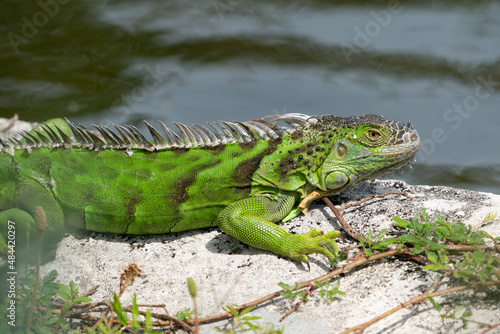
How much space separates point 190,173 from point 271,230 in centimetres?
113

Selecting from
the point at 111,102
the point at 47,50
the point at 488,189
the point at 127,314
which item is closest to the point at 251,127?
the point at 127,314

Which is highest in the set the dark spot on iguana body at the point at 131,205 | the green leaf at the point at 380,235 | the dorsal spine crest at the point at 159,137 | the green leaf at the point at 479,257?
the dorsal spine crest at the point at 159,137

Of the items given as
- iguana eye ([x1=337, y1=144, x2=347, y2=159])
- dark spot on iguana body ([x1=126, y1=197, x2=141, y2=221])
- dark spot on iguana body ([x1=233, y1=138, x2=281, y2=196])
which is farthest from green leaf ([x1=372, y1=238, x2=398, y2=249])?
dark spot on iguana body ([x1=126, y1=197, x2=141, y2=221])

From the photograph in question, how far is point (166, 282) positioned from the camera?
5.42 meters

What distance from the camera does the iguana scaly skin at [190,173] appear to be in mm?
5984

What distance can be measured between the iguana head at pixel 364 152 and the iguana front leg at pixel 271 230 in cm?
53

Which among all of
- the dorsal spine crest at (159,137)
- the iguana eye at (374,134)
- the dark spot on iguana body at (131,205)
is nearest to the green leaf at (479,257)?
the iguana eye at (374,134)

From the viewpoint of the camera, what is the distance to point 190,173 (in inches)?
237

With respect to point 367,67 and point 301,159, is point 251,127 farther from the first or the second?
point 367,67

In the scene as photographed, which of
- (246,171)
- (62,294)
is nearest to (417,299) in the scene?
(246,171)

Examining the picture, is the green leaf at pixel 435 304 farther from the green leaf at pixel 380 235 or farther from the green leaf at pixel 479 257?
the green leaf at pixel 380 235

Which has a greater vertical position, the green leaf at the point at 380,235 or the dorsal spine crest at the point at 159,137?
the dorsal spine crest at the point at 159,137

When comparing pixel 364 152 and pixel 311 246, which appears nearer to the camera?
pixel 311 246

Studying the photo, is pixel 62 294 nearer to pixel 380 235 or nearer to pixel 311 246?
pixel 311 246
